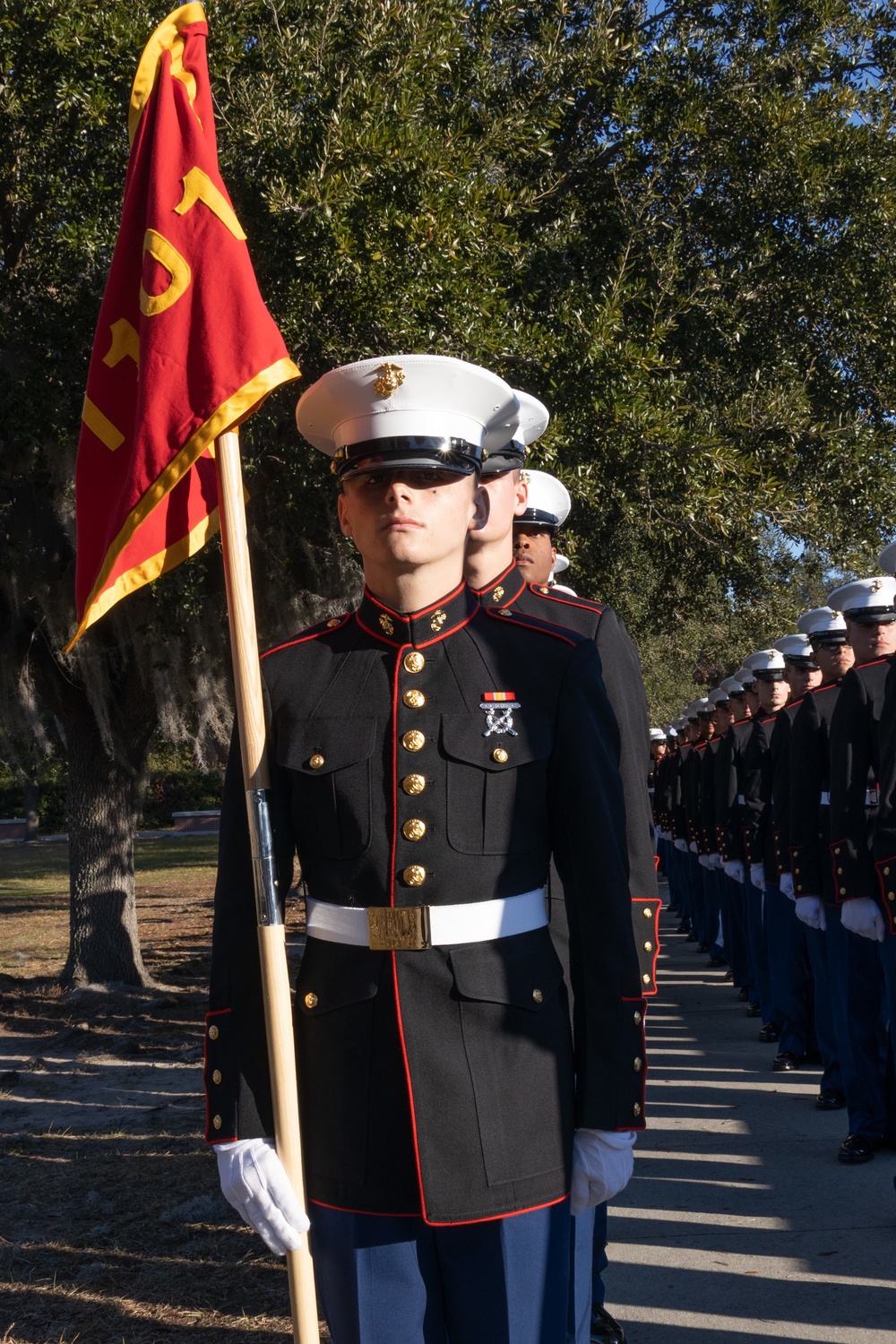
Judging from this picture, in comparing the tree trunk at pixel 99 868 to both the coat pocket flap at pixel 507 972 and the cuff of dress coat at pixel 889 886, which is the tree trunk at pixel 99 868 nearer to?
the cuff of dress coat at pixel 889 886

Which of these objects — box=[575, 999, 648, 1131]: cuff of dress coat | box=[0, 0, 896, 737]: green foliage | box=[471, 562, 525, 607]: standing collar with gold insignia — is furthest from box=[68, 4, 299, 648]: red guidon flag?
box=[0, 0, 896, 737]: green foliage

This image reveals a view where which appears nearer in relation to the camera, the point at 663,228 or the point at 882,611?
the point at 882,611

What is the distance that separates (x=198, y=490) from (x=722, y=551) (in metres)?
6.16

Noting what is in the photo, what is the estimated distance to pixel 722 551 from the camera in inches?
333

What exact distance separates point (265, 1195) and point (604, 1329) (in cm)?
206

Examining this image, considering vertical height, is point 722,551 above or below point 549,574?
above

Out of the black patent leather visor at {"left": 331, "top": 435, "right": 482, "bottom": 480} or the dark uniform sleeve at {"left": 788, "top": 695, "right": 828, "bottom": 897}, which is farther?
the dark uniform sleeve at {"left": 788, "top": 695, "right": 828, "bottom": 897}

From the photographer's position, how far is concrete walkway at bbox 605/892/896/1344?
391 centimetres

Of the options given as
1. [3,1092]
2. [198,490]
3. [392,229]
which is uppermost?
[392,229]

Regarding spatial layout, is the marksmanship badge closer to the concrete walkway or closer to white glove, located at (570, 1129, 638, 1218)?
white glove, located at (570, 1129, 638, 1218)

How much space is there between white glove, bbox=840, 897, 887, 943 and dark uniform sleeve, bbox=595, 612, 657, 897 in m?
2.05

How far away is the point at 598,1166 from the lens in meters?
2.14

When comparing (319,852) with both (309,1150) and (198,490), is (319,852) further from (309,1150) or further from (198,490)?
(198,490)

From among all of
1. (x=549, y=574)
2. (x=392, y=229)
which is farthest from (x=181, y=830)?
(x=549, y=574)
